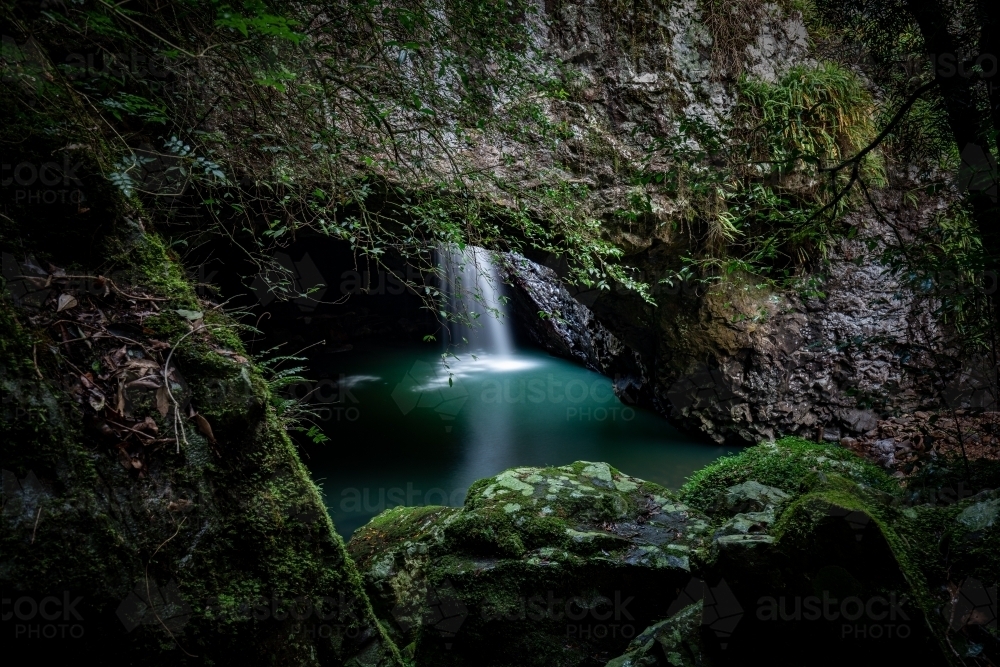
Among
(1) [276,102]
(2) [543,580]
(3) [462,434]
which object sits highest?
(1) [276,102]

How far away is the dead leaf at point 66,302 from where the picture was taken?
197 cm

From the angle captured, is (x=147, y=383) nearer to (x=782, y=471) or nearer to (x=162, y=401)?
(x=162, y=401)

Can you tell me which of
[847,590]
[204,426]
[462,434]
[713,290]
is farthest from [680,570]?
[462,434]

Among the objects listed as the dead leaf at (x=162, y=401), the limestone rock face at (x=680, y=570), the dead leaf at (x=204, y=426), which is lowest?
the limestone rock face at (x=680, y=570)

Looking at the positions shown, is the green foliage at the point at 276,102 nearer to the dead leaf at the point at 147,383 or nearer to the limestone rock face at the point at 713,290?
the dead leaf at the point at 147,383

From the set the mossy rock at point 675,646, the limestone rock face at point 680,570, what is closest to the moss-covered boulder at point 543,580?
the limestone rock face at point 680,570

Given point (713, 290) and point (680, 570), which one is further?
point (713, 290)

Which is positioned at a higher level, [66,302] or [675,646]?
[66,302]

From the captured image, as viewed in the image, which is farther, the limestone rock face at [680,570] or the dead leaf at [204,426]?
the dead leaf at [204,426]

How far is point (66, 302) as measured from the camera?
1993mm

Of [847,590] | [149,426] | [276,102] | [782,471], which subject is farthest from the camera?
[782,471]

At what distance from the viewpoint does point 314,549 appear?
2270 millimetres

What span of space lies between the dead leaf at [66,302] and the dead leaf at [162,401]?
48 cm

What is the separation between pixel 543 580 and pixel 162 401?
7.35 feet
